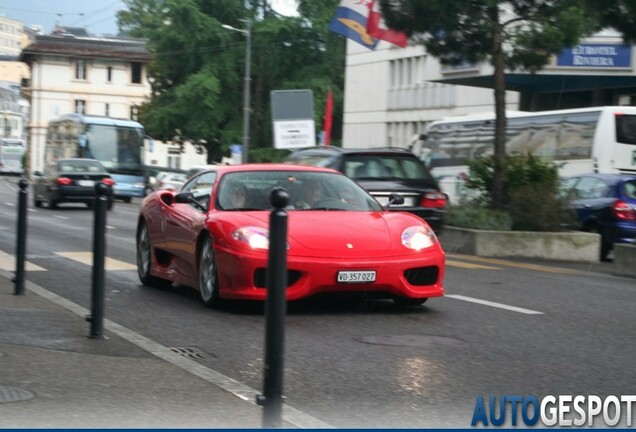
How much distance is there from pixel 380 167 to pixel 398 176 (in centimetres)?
32

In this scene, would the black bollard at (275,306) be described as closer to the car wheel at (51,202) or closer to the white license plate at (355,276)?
the white license plate at (355,276)

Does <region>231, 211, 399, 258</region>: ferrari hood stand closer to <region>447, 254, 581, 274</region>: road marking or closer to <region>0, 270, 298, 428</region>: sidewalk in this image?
<region>0, 270, 298, 428</region>: sidewalk

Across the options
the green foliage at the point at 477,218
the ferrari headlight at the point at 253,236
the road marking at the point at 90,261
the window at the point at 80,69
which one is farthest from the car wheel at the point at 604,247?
the window at the point at 80,69

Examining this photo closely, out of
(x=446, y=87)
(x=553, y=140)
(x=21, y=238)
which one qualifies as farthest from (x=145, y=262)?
(x=446, y=87)

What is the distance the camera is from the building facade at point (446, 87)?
43.7 metres

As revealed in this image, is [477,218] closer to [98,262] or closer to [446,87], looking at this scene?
[98,262]

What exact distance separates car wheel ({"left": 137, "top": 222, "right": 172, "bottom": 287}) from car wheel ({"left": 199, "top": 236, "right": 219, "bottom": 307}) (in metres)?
1.91

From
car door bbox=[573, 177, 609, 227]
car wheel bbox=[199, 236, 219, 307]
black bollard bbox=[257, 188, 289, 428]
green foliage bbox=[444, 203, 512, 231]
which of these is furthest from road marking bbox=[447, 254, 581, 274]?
black bollard bbox=[257, 188, 289, 428]

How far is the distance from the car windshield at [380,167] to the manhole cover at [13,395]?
1366cm

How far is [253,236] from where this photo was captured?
1066 centimetres

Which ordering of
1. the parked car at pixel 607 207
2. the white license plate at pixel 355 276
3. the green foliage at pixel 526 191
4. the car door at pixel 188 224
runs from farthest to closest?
the parked car at pixel 607 207
the green foliage at pixel 526 191
the car door at pixel 188 224
the white license plate at pixel 355 276

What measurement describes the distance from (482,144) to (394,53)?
2534 centimetres

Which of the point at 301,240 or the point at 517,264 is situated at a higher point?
the point at 301,240

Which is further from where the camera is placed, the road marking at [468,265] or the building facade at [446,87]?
the building facade at [446,87]
